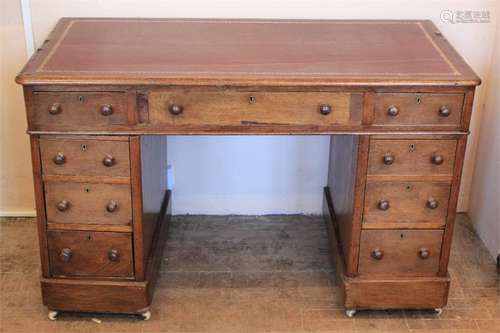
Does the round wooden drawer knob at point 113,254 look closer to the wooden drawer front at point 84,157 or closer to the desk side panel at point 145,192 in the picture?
the desk side panel at point 145,192

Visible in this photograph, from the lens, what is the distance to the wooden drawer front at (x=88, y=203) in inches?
88.4

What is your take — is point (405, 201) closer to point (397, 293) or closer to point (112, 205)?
point (397, 293)

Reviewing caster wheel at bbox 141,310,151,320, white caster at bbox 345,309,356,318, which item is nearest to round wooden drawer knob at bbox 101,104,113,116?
caster wheel at bbox 141,310,151,320

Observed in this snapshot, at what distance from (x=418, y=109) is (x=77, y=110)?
3.30 feet

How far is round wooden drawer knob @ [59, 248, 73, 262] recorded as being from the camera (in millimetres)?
2324

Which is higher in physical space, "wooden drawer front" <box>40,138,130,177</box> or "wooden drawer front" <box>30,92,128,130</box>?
"wooden drawer front" <box>30,92,128,130</box>

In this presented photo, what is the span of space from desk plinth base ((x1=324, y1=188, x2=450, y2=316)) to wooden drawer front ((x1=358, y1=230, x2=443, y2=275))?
30mm

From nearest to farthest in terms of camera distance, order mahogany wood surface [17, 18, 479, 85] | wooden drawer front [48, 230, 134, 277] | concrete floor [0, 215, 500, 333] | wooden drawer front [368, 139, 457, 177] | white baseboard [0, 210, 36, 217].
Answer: mahogany wood surface [17, 18, 479, 85] → wooden drawer front [368, 139, 457, 177] → wooden drawer front [48, 230, 134, 277] → concrete floor [0, 215, 500, 333] → white baseboard [0, 210, 36, 217]

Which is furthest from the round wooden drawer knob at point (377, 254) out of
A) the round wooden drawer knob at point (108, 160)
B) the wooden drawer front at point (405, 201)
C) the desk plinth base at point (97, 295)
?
the round wooden drawer knob at point (108, 160)

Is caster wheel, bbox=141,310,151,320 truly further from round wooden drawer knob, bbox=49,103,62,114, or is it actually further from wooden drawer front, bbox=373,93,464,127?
wooden drawer front, bbox=373,93,464,127

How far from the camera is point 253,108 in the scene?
6.98 ft

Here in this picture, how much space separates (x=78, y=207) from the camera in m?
2.28

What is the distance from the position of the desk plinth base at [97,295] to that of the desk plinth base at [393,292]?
675mm

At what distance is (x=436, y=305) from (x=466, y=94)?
0.75 metres
